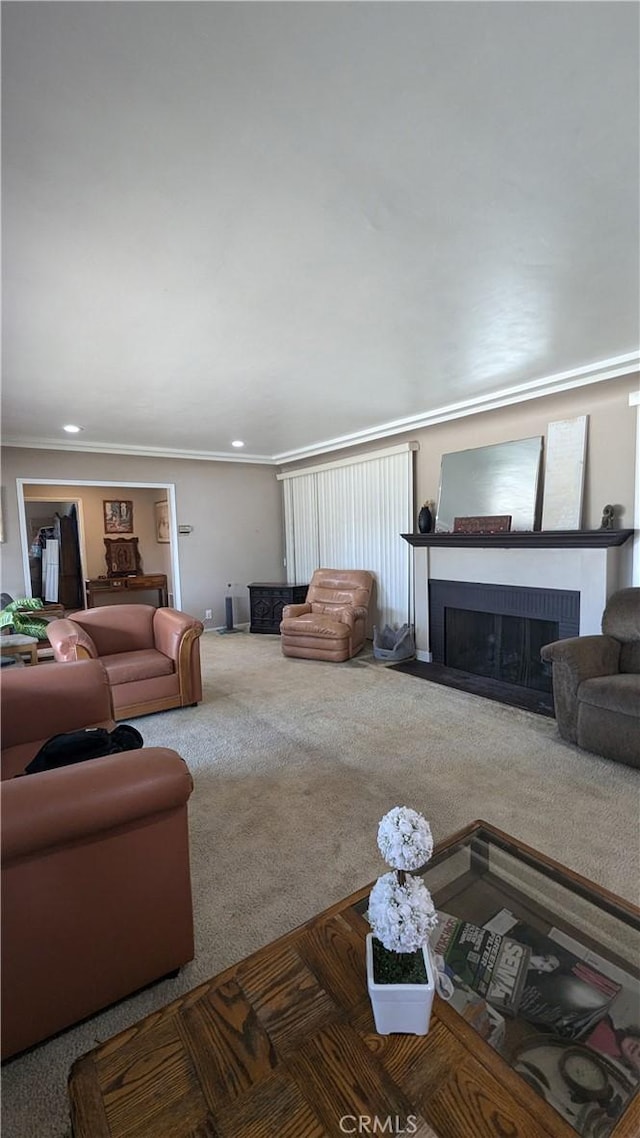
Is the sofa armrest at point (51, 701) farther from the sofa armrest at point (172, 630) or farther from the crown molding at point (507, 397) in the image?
the crown molding at point (507, 397)

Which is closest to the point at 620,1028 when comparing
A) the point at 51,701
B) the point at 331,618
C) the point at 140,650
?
the point at 51,701

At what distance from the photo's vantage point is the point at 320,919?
47.8 inches

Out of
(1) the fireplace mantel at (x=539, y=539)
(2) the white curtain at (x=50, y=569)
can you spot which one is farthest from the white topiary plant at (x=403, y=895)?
(2) the white curtain at (x=50, y=569)

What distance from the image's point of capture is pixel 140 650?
4020 mm

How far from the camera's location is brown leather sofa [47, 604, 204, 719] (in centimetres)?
350

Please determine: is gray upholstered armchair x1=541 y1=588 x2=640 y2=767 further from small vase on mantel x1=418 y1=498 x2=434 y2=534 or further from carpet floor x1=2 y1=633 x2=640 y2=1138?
small vase on mantel x1=418 y1=498 x2=434 y2=534

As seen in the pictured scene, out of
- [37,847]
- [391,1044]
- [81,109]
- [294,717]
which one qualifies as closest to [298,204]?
[81,109]

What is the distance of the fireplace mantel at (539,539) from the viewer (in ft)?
11.5

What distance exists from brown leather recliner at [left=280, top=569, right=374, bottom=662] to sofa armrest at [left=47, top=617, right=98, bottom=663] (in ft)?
7.76

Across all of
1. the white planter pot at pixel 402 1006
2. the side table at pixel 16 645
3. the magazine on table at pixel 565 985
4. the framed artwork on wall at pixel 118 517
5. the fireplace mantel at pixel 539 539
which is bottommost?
the magazine on table at pixel 565 985

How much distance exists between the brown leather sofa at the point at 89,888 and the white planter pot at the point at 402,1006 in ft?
2.39

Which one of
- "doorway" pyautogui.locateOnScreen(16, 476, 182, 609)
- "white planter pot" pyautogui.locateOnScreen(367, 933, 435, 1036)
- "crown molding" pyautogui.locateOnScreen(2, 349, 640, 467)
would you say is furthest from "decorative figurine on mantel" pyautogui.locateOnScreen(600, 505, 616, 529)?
"doorway" pyautogui.locateOnScreen(16, 476, 182, 609)

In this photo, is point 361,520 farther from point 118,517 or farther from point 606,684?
point 118,517

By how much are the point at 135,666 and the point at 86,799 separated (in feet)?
8.06
